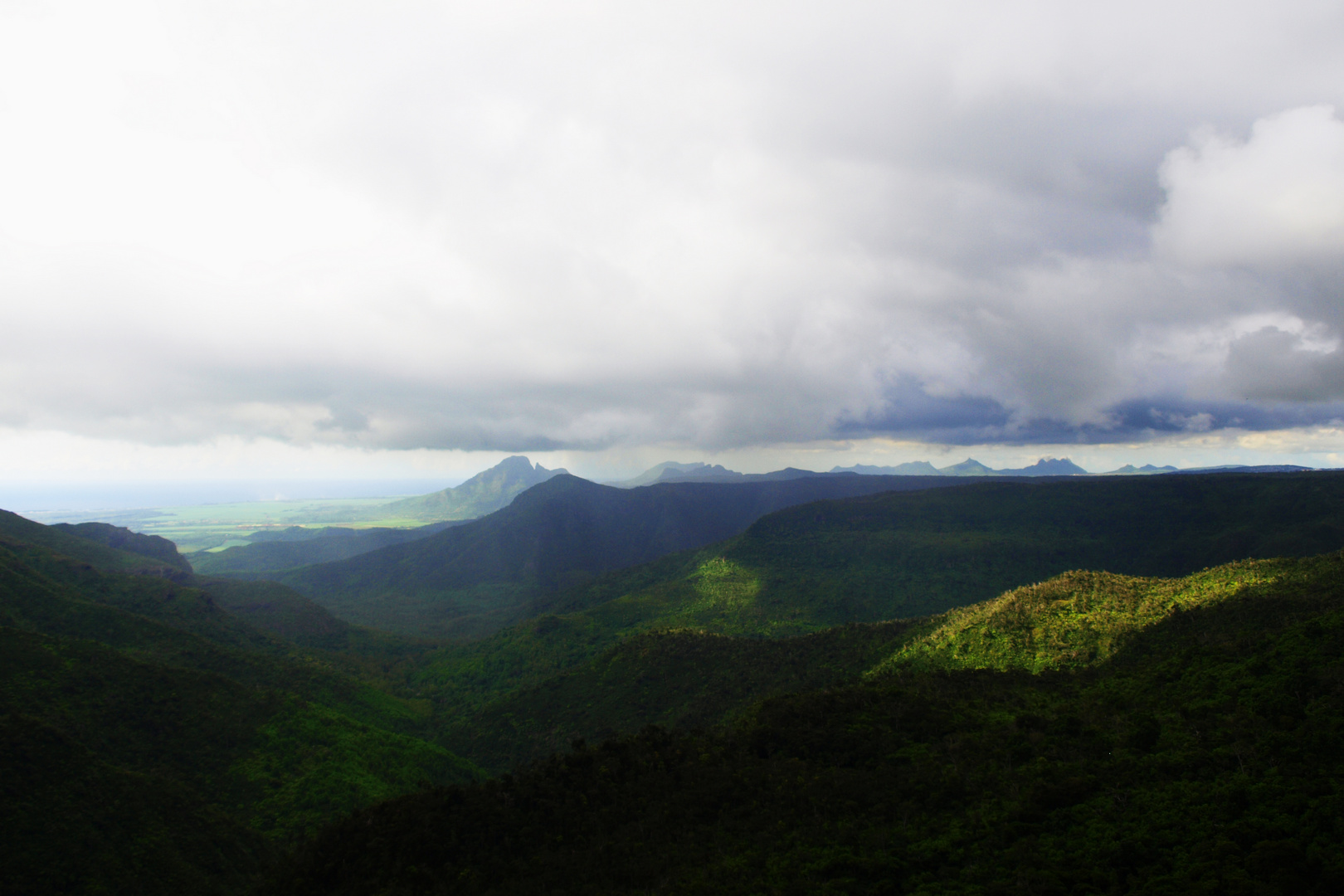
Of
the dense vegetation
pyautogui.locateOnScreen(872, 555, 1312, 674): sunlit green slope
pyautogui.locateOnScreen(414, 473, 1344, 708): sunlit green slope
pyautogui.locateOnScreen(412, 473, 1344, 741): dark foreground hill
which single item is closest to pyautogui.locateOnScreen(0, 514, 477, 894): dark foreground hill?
the dense vegetation

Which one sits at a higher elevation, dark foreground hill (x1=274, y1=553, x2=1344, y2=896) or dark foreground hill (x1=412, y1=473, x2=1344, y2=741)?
dark foreground hill (x1=274, y1=553, x2=1344, y2=896)

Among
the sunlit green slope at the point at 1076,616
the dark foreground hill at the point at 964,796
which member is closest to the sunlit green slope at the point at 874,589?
the sunlit green slope at the point at 1076,616

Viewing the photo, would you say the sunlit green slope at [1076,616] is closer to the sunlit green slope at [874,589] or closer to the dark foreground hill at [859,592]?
the dark foreground hill at [859,592]

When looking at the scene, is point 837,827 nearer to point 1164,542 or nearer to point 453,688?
point 453,688

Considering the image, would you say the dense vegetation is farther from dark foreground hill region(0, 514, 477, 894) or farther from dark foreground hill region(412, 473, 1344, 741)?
dark foreground hill region(412, 473, 1344, 741)

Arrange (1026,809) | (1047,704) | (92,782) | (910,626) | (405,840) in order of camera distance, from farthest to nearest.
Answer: (910,626), (1047,704), (92,782), (405,840), (1026,809)

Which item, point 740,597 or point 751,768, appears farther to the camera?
point 740,597

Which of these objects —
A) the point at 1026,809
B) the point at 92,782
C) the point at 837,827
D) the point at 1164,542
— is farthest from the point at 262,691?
the point at 1164,542
